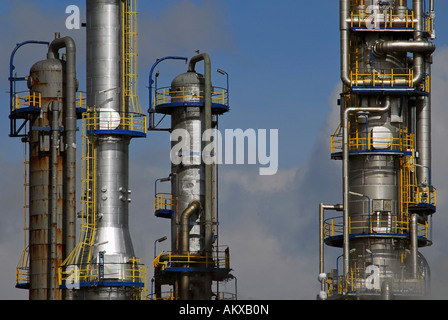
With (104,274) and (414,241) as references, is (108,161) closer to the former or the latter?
(104,274)

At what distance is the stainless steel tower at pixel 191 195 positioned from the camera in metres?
110

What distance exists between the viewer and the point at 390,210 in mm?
108000

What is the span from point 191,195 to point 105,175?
23.2 feet

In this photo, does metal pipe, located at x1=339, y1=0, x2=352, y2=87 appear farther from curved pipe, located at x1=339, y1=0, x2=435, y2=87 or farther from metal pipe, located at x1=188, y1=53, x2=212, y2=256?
metal pipe, located at x1=188, y1=53, x2=212, y2=256

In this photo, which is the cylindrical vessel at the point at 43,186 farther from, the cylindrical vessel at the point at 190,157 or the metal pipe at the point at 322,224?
the metal pipe at the point at 322,224

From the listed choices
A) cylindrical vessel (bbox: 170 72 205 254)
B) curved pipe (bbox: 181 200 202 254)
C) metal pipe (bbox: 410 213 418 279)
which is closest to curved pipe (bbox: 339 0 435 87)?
metal pipe (bbox: 410 213 418 279)

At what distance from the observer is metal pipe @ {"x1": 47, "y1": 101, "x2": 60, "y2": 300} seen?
108938 millimetres

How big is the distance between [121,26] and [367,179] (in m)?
18.3

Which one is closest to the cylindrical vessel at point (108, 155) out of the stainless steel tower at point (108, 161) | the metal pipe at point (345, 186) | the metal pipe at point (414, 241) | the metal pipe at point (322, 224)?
the stainless steel tower at point (108, 161)

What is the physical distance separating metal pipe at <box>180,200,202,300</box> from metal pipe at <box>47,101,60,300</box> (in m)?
7.98

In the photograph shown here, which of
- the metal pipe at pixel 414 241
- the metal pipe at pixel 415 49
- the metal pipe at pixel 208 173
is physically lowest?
the metal pipe at pixel 414 241

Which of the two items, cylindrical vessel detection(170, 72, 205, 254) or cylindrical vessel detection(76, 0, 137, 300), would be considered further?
cylindrical vessel detection(170, 72, 205, 254)

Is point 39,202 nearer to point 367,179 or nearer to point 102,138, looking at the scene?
point 102,138
